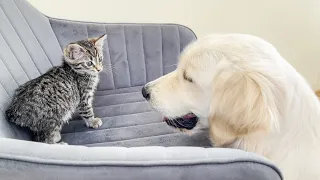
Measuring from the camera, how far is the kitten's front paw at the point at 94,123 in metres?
1.30

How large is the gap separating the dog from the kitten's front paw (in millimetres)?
511

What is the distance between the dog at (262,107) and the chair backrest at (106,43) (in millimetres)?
743

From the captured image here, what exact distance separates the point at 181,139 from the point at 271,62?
0.43 m

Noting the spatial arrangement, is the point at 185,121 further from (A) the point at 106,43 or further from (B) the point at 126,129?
(A) the point at 106,43

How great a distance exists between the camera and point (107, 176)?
0.67 m

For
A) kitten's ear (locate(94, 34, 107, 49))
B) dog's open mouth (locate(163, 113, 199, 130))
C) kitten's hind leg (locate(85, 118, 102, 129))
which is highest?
dog's open mouth (locate(163, 113, 199, 130))

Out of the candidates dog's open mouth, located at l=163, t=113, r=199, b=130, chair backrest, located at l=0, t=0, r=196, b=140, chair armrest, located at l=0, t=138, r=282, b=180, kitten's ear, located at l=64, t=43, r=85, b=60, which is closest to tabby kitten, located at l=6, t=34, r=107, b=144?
kitten's ear, located at l=64, t=43, r=85, b=60

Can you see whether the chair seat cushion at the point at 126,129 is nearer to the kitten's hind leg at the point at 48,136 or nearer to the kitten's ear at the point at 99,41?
the kitten's hind leg at the point at 48,136

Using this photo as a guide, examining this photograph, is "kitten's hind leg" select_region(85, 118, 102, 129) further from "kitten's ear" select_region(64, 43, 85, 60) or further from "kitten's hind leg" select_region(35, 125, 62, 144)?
"kitten's ear" select_region(64, 43, 85, 60)

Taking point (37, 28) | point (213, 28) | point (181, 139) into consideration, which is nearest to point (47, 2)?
point (37, 28)

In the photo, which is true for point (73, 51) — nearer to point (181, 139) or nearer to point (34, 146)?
point (181, 139)

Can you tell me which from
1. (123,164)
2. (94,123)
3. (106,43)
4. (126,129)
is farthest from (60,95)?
(123,164)

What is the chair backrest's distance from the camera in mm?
1370

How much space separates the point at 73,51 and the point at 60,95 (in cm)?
21
